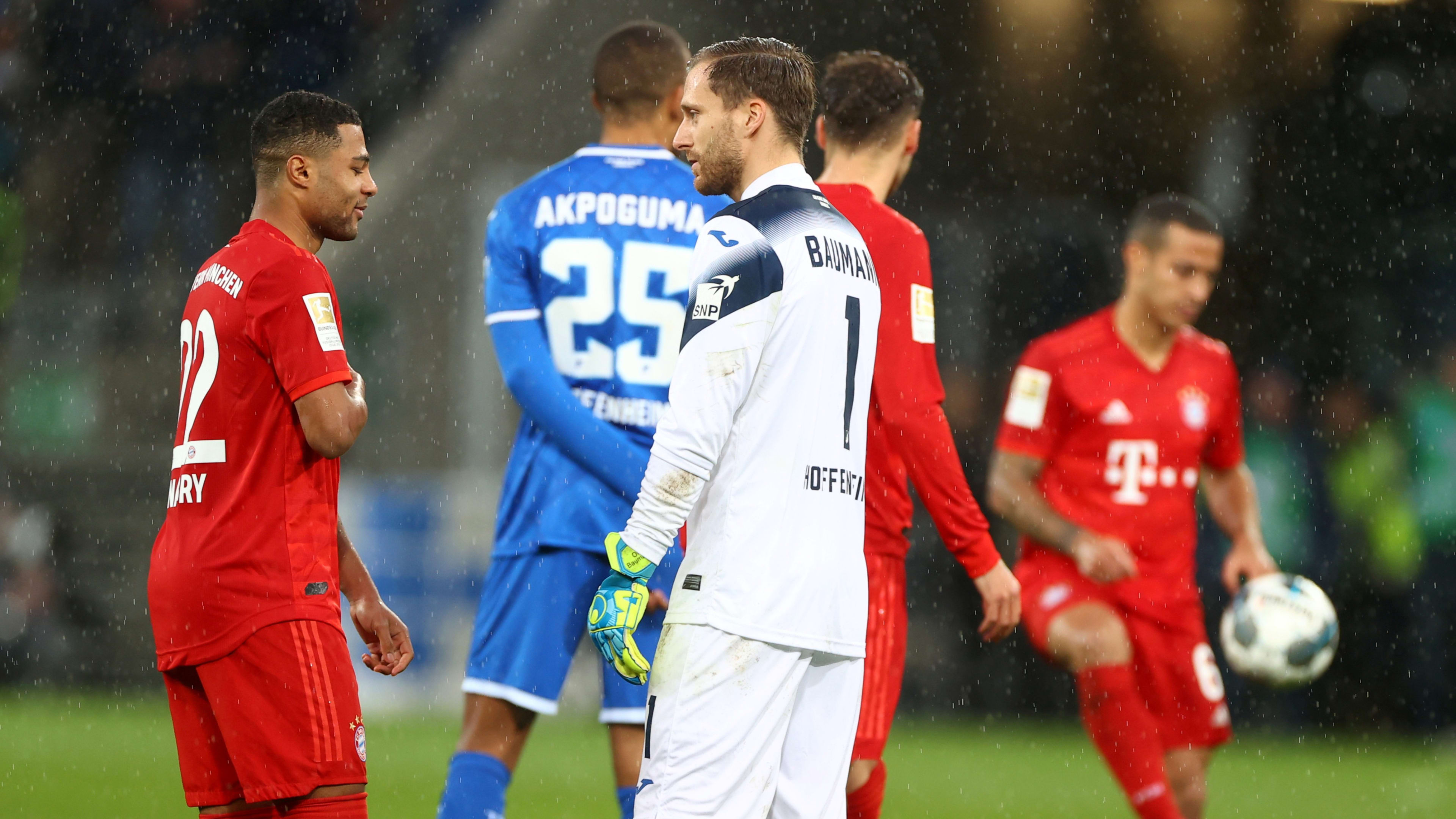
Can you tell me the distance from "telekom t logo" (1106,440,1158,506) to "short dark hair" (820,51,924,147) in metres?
1.79

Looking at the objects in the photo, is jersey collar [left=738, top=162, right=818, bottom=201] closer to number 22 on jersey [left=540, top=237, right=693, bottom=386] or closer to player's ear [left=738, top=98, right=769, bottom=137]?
player's ear [left=738, top=98, right=769, bottom=137]

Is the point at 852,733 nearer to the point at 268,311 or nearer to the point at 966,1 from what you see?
the point at 268,311

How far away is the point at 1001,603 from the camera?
3.94m

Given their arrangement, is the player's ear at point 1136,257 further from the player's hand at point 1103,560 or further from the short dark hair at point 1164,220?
the player's hand at point 1103,560

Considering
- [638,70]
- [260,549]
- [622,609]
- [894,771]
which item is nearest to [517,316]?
[638,70]

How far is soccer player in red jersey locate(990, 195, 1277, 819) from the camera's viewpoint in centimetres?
535

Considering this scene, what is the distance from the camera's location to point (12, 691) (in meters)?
11.2

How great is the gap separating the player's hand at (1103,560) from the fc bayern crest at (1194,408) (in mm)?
630

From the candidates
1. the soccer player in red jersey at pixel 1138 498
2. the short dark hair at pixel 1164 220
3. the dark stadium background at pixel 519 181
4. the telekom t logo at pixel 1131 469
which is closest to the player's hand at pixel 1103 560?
the soccer player in red jersey at pixel 1138 498

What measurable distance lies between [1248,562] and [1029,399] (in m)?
0.96

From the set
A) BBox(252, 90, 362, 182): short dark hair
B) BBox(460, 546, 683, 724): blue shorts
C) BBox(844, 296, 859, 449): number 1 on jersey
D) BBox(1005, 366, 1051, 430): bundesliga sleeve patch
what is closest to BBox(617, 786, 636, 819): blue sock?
BBox(460, 546, 683, 724): blue shorts

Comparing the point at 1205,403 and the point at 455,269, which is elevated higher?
the point at 455,269

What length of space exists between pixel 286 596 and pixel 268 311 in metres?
0.57

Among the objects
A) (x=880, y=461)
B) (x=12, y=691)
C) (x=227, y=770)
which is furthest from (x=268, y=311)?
(x=12, y=691)
